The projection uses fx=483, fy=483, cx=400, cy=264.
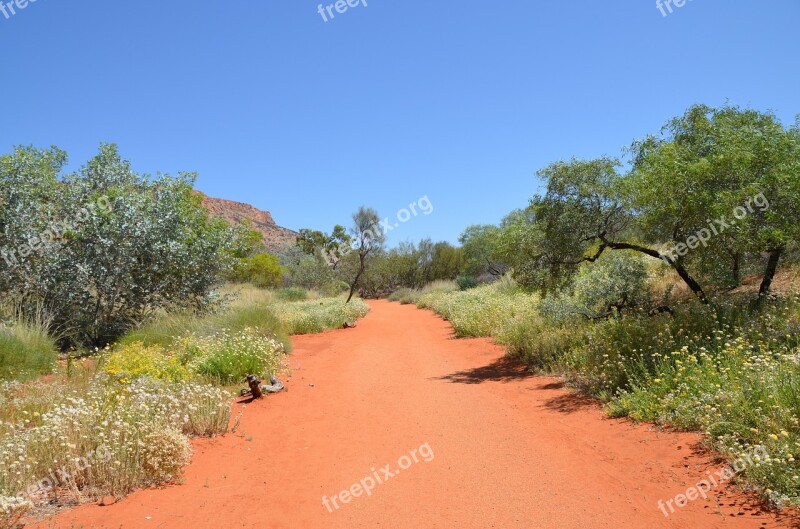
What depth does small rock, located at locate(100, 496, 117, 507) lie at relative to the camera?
14.0 feet

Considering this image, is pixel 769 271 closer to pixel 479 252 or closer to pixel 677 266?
pixel 677 266

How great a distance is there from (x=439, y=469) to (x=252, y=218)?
8352 cm

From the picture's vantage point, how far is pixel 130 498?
14.6 ft

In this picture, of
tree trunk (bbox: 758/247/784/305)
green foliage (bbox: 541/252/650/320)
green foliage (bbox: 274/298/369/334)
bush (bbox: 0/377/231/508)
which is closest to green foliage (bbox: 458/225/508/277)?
green foliage (bbox: 274/298/369/334)

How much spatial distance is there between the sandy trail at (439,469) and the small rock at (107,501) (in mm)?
105

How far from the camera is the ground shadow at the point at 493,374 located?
9938 mm

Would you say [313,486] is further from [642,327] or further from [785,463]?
[642,327]

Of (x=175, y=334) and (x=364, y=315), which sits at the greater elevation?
(x=175, y=334)

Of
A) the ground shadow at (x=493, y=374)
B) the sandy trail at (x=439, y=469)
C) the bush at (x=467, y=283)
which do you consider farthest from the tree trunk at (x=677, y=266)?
the bush at (x=467, y=283)

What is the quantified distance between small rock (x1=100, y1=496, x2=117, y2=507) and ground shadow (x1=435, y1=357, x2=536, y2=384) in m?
6.55

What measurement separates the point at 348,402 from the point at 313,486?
3.43 m

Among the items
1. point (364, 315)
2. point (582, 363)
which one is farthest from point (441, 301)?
point (582, 363)

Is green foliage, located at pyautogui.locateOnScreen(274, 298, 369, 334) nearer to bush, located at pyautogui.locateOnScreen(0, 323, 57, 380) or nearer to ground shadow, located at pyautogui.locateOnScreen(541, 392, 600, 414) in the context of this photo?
bush, located at pyautogui.locateOnScreen(0, 323, 57, 380)

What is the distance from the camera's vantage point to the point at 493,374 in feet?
34.3
